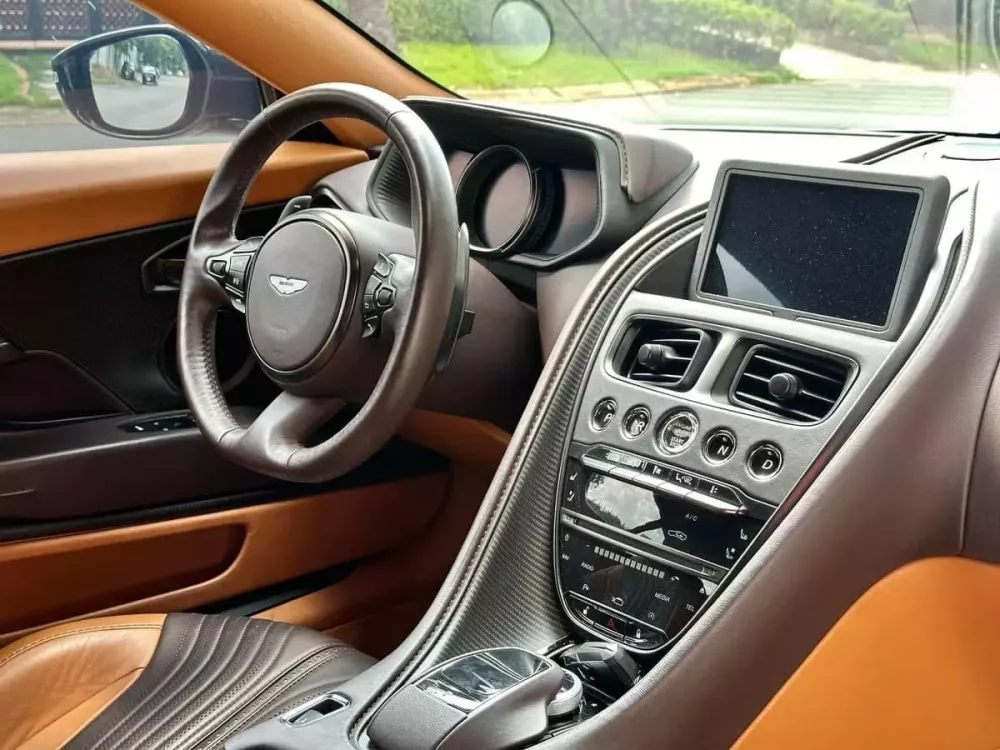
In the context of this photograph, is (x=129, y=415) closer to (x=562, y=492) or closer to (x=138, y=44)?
(x=138, y=44)

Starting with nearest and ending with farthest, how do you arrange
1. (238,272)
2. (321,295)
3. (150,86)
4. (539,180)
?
1. (321,295)
2. (238,272)
3. (539,180)
4. (150,86)

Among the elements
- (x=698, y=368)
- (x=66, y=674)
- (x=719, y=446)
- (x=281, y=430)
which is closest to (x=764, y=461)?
(x=719, y=446)

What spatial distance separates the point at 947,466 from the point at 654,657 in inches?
13.1

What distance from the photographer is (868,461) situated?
3.26ft

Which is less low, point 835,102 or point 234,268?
point 835,102

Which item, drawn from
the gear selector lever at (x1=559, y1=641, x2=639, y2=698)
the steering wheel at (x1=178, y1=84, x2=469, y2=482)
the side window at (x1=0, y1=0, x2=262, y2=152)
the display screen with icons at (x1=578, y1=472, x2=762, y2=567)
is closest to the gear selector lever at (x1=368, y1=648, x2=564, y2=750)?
the gear selector lever at (x1=559, y1=641, x2=639, y2=698)

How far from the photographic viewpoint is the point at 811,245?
1.14 m

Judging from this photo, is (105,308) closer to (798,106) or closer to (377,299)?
(377,299)

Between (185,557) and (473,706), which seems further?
(185,557)

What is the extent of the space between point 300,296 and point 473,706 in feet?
1.84

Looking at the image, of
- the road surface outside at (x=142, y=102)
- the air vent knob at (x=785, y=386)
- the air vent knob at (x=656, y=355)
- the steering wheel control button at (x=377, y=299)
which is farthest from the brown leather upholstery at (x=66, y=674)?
the road surface outside at (x=142, y=102)

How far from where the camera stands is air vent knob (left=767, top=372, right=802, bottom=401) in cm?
107

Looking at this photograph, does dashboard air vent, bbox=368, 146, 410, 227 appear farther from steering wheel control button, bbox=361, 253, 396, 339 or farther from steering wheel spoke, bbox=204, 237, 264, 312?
steering wheel control button, bbox=361, 253, 396, 339

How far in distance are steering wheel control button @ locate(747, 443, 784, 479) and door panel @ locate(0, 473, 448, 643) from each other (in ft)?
2.96
